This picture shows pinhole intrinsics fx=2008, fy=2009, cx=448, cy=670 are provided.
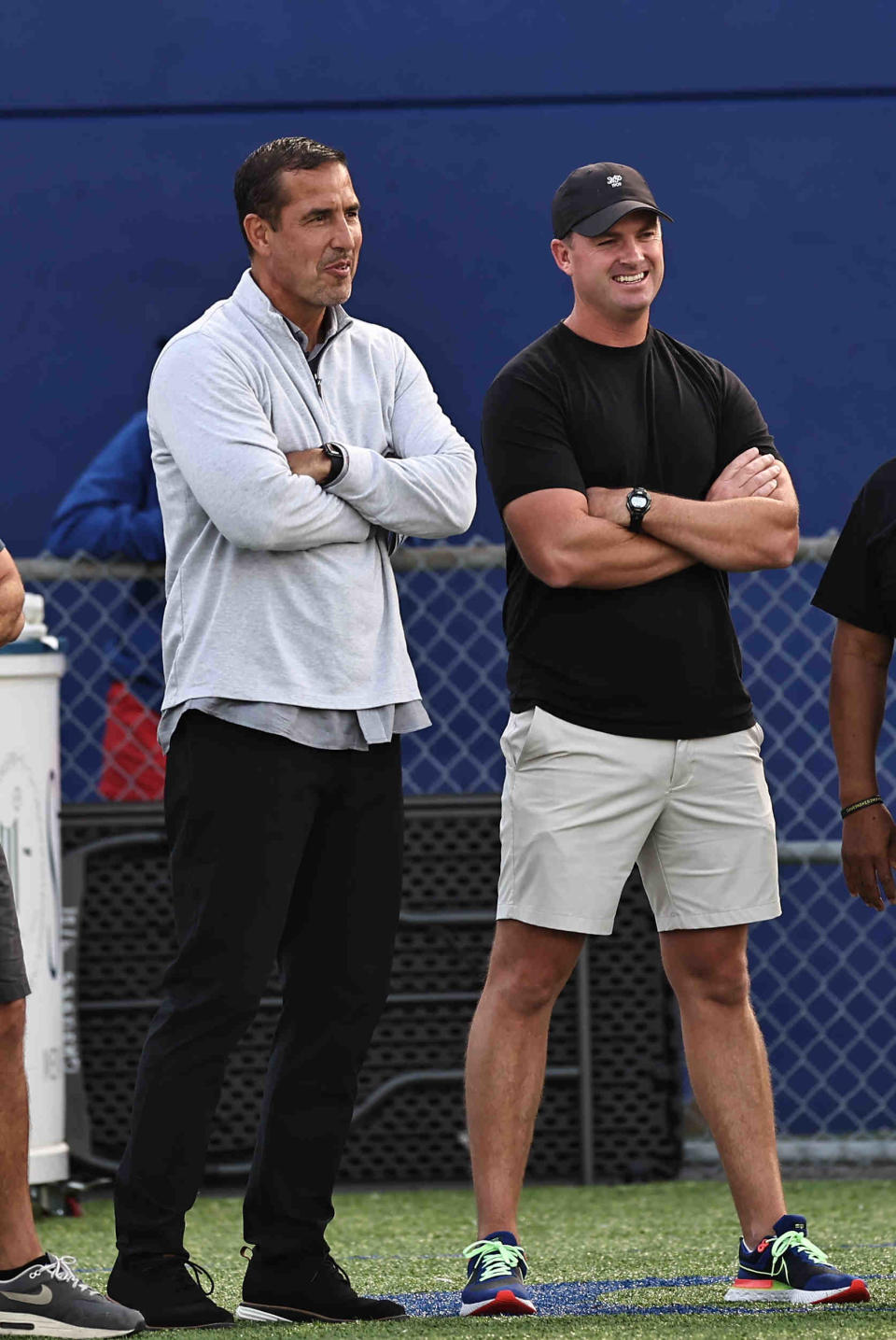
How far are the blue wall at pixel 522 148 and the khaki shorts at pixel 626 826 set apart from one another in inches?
132

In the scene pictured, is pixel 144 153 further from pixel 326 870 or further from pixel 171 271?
pixel 326 870

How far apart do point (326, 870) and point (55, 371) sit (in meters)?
4.09

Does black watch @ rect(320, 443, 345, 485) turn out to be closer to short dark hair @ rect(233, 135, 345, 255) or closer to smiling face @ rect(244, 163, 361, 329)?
smiling face @ rect(244, 163, 361, 329)

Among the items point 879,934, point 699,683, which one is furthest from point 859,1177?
point 699,683

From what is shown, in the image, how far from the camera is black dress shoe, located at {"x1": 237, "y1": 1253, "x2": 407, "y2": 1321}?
3.56 metres

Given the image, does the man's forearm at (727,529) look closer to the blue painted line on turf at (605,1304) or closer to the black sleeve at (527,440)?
the black sleeve at (527,440)

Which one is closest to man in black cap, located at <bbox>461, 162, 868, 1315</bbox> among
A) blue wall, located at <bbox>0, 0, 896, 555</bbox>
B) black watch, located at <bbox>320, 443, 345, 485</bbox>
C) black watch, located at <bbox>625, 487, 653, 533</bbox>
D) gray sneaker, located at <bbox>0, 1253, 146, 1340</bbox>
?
black watch, located at <bbox>625, 487, 653, 533</bbox>

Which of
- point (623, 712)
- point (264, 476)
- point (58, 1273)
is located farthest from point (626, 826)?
point (58, 1273)

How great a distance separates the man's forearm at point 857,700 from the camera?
384 cm

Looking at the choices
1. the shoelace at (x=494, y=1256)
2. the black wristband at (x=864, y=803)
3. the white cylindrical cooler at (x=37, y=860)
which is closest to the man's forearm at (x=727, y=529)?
the black wristband at (x=864, y=803)

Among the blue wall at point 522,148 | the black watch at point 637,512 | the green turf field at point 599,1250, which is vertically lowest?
the green turf field at point 599,1250

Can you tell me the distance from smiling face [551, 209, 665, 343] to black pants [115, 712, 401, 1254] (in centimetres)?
96

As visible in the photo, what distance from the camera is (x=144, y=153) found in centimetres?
719

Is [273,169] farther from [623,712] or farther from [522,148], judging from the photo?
[522,148]
